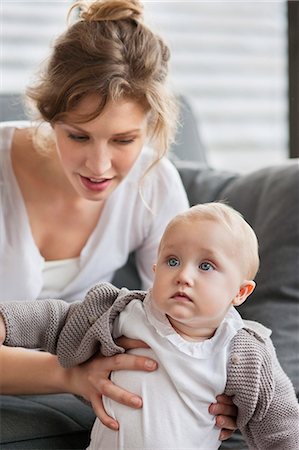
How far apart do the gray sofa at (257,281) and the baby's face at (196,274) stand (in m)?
0.39

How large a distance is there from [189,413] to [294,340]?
54 cm

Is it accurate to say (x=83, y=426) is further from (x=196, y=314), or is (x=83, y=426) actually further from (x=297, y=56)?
(x=297, y=56)

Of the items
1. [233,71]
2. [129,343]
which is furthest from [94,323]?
[233,71]

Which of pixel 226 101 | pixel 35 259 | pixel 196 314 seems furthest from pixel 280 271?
pixel 226 101

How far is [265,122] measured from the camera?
3668mm

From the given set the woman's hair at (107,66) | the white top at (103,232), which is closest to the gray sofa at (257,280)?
the white top at (103,232)

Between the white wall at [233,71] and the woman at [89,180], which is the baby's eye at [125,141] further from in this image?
the white wall at [233,71]

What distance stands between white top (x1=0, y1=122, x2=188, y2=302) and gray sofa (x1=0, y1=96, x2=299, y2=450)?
0.36ft

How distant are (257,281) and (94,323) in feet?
2.03

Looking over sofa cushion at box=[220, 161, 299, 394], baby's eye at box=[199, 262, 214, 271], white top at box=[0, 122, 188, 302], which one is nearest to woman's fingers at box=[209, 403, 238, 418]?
baby's eye at box=[199, 262, 214, 271]

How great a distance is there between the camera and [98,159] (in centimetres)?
163

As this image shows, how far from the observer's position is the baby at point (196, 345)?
130 centimetres

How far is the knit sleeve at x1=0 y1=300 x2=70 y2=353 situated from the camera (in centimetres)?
139

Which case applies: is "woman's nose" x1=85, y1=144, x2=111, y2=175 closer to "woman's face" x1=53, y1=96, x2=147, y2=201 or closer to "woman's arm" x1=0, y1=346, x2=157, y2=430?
"woman's face" x1=53, y1=96, x2=147, y2=201
